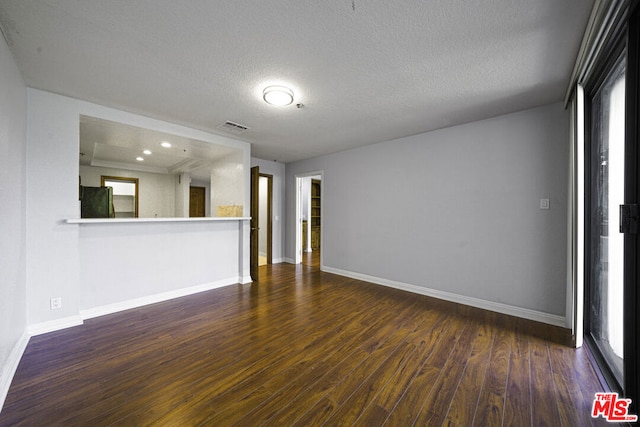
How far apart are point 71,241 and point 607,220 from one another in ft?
16.5

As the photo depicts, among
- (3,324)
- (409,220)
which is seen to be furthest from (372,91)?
(3,324)

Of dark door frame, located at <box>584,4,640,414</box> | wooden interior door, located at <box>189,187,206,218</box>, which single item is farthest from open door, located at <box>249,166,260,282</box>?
wooden interior door, located at <box>189,187,206,218</box>

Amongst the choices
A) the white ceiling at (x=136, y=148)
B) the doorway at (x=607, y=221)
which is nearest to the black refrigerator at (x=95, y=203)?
the white ceiling at (x=136, y=148)

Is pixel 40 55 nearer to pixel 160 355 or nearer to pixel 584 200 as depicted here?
pixel 160 355

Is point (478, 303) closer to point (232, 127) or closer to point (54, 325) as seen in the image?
point (232, 127)

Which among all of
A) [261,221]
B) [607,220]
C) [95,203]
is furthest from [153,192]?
[607,220]

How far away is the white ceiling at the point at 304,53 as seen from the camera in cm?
146

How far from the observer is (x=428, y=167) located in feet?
11.9

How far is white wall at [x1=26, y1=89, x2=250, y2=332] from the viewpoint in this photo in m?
2.39

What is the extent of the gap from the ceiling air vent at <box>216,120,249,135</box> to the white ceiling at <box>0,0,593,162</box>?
37cm

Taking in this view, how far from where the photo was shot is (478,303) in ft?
10.3

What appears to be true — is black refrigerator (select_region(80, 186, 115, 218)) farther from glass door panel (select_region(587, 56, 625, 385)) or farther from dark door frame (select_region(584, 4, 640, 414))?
glass door panel (select_region(587, 56, 625, 385))

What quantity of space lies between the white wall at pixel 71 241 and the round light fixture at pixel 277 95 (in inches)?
67.4

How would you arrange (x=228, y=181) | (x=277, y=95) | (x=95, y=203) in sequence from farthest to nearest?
1. (x=228, y=181)
2. (x=95, y=203)
3. (x=277, y=95)
